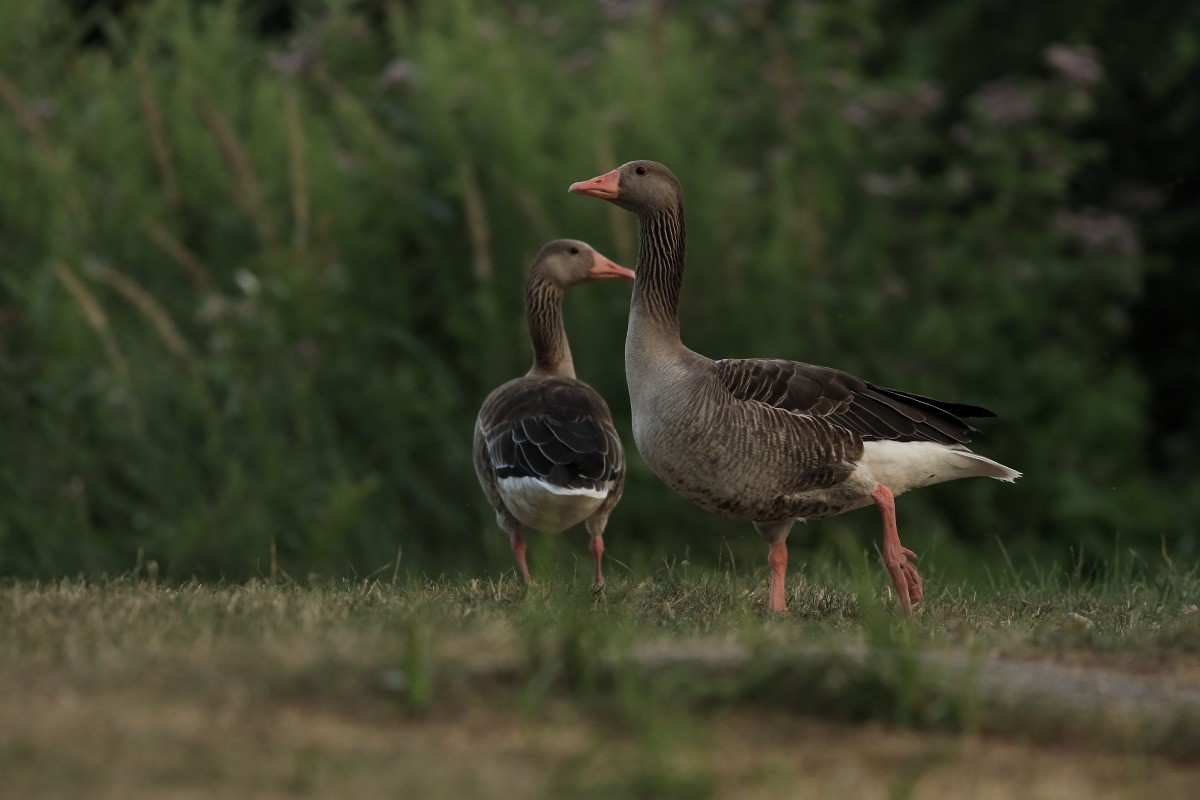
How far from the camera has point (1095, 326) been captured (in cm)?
1283

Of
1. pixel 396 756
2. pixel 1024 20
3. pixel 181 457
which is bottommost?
pixel 181 457

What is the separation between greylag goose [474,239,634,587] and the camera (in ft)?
24.9

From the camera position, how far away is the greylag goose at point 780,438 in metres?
7.13

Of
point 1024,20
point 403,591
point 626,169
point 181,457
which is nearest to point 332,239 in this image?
point 181,457

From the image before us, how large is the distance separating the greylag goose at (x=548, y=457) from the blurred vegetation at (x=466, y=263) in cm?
86

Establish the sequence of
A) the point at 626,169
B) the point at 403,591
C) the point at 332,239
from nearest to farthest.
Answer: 1. the point at 403,591
2. the point at 626,169
3. the point at 332,239

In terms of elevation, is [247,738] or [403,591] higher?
[247,738]

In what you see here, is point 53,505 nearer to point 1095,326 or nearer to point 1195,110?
point 1095,326

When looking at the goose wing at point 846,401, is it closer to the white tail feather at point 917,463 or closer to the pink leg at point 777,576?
the white tail feather at point 917,463

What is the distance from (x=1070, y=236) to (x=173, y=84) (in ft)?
22.8

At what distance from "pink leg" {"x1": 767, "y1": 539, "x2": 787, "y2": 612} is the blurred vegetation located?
1552 mm

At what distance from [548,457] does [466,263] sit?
11.4 ft

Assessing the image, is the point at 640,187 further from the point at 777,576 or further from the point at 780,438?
the point at 777,576

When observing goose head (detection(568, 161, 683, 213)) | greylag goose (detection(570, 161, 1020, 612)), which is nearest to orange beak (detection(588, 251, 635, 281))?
goose head (detection(568, 161, 683, 213))
